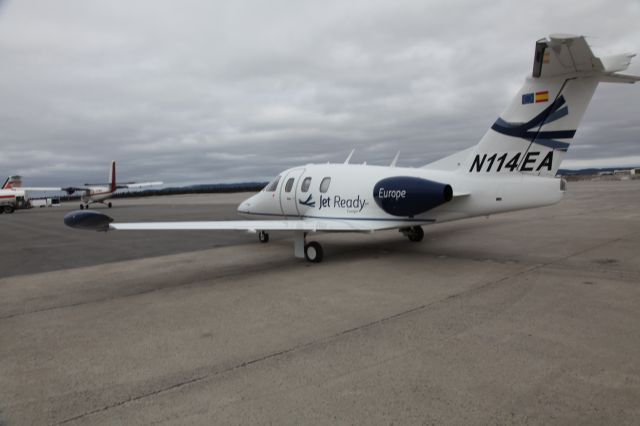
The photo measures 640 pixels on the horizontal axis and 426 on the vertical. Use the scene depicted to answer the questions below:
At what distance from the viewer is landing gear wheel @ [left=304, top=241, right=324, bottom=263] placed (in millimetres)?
10695

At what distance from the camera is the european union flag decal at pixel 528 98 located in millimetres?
8750

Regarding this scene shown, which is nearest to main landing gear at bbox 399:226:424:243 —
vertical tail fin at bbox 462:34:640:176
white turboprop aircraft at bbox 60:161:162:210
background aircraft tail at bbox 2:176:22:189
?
vertical tail fin at bbox 462:34:640:176

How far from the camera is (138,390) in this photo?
13.6 ft

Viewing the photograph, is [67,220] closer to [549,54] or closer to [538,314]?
[538,314]

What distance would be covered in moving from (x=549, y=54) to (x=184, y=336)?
305 inches

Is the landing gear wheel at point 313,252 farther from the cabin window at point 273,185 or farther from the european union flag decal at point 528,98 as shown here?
the european union flag decal at point 528,98

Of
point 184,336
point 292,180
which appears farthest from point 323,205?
point 184,336

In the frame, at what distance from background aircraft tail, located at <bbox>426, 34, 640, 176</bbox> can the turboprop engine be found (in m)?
0.96

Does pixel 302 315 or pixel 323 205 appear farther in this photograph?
pixel 323 205

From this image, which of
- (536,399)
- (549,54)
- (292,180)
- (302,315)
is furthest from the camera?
(292,180)

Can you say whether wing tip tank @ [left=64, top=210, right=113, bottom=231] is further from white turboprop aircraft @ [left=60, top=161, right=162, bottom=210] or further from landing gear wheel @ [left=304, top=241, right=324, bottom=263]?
white turboprop aircraft @ [left=60, top=161, right=162, bottom=210]

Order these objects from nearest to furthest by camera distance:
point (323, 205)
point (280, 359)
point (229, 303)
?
point (280, 359)
point (229, 303)
point (323, 205)

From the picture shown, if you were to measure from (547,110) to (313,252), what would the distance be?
5.93 meters

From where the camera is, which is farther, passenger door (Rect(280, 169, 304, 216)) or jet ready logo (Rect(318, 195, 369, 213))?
passenger door (Rect(280, 169, 304, 216))
